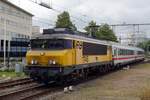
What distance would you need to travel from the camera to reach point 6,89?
766 inches

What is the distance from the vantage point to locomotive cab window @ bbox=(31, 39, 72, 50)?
63.0ft

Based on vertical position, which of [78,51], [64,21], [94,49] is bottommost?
[78,51]

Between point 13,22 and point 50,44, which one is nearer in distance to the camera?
point 50,44

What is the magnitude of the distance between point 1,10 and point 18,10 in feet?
48.1

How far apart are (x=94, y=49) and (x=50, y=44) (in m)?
6.14

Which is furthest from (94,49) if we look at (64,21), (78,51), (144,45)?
(144,45)

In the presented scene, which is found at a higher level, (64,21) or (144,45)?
(64,21)

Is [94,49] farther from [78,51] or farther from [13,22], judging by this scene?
[13,22]

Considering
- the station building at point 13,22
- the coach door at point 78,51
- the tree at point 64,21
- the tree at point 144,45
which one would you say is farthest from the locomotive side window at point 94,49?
the tree at point 144,45

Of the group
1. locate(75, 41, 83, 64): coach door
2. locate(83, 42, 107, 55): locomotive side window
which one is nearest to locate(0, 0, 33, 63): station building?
locate(83, 42, 107, 55): locomotive side window

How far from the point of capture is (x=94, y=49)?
25.0 metres

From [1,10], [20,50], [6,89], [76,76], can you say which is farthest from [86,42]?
[1,10]

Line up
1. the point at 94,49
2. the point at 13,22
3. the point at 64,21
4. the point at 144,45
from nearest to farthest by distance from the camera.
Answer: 1. the point at 94,49
2. the point at 64,21
3. the point at 13,22
4. the point at 144,45

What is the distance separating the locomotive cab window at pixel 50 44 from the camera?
19.2m
